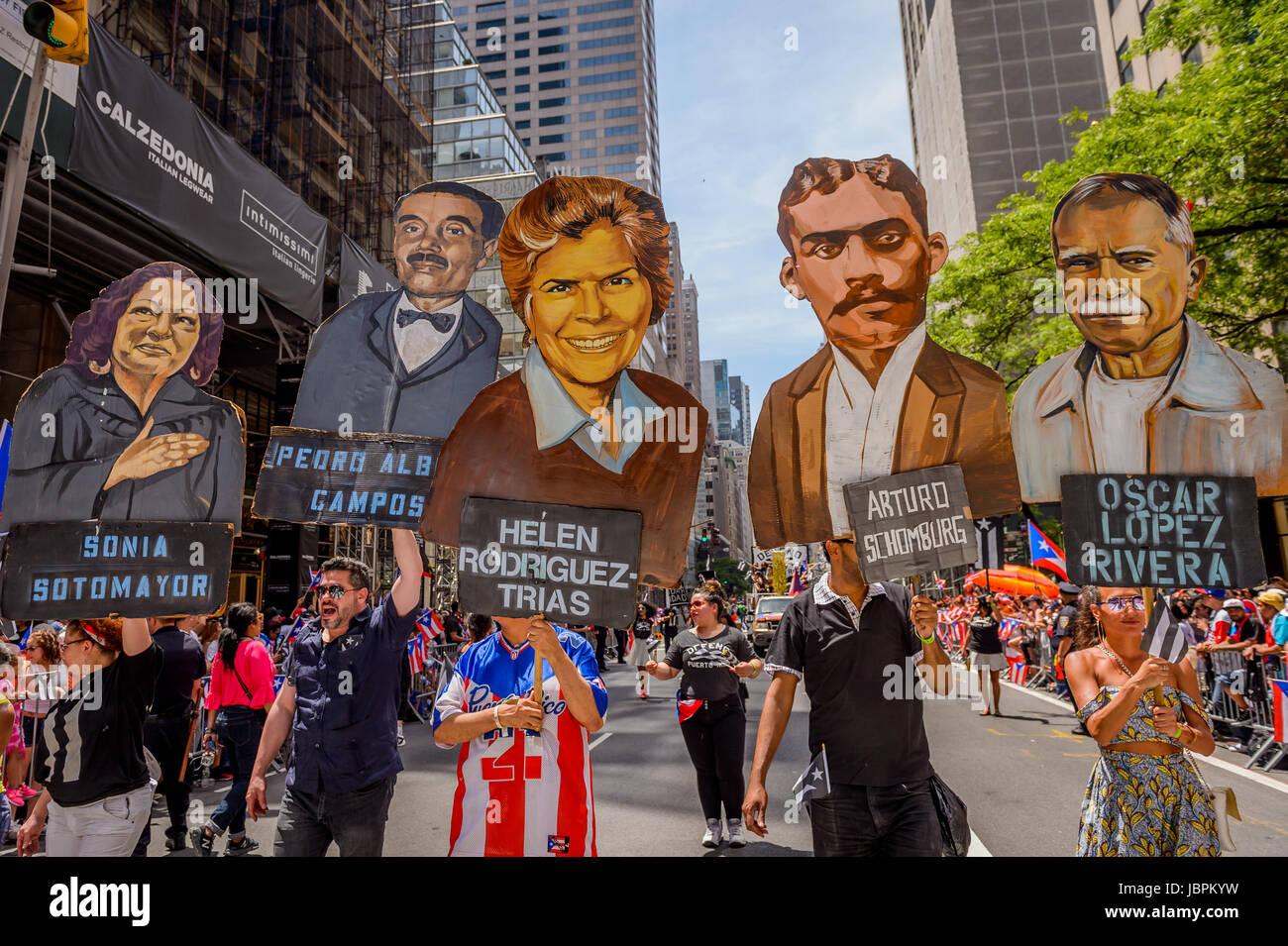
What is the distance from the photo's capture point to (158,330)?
4.39 m

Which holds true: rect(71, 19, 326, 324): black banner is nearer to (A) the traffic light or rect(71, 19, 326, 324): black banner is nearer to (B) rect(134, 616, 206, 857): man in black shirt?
(B) rect(134, 616, 206, 857): man in black shirt

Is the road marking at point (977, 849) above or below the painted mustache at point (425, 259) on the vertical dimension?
below

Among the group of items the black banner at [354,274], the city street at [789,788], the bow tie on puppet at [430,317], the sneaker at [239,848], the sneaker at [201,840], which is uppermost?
the black banner at [354,274]

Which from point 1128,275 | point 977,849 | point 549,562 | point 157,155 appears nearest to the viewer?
point 549,562

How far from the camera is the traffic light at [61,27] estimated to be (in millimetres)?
3432

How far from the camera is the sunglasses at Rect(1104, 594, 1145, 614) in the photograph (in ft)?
12.0

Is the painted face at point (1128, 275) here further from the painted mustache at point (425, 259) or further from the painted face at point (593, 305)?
the painted mustache at point (425, 259)

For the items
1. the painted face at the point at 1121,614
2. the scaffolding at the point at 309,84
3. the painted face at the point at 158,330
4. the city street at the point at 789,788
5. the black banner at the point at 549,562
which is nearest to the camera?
the black banner at the point at 549,562

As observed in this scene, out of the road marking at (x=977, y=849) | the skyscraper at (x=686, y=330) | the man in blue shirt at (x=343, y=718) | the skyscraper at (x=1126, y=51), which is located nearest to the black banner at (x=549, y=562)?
the man in blue shirt at (x=343, y=718)

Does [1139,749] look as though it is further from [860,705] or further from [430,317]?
[430,317]

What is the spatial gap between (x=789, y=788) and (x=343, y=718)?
5.21 metres

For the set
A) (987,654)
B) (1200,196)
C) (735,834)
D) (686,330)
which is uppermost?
(686,330)

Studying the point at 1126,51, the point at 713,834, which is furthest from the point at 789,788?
the point at 1126,51

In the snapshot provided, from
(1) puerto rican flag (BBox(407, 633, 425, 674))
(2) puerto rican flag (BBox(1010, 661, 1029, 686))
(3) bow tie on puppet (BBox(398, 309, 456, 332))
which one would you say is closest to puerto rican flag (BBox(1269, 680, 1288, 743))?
(2) puerto rican flag (BBox(1010, 661, 1029, 686))
